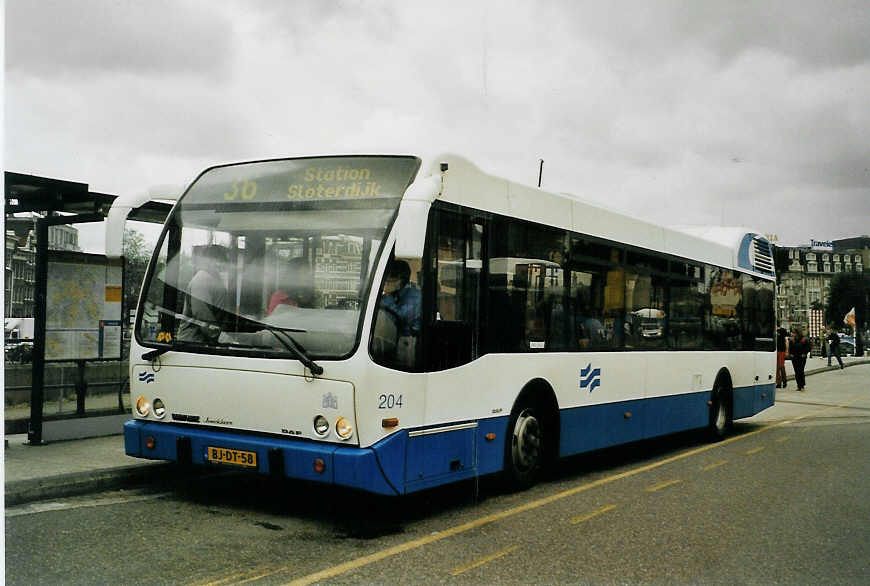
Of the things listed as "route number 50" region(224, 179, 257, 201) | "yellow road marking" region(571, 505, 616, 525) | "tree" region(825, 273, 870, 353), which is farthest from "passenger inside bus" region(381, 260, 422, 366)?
"tree" region(825, 273, 870, 353)

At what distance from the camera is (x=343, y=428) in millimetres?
6602

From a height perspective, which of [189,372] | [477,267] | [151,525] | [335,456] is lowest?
[151,525]

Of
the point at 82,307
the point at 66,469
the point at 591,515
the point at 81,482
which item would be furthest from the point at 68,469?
the point at 591,515

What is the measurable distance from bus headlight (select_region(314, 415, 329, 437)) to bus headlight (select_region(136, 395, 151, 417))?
1.63 metres

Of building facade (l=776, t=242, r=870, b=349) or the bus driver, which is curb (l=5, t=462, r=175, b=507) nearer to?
the bus driver

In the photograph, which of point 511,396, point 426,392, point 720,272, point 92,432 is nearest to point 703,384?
point 720,272

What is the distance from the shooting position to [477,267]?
25.6 feet

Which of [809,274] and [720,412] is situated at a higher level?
[809,274]

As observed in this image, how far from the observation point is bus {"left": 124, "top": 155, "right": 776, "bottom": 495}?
6660 mm

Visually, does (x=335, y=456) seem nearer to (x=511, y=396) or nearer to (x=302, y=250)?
(x=302, y=250)

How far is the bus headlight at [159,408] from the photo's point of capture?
24.3ft

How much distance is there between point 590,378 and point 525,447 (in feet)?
4.91

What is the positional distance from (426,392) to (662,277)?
5.55 metres

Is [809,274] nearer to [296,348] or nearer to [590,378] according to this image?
[590,378]
